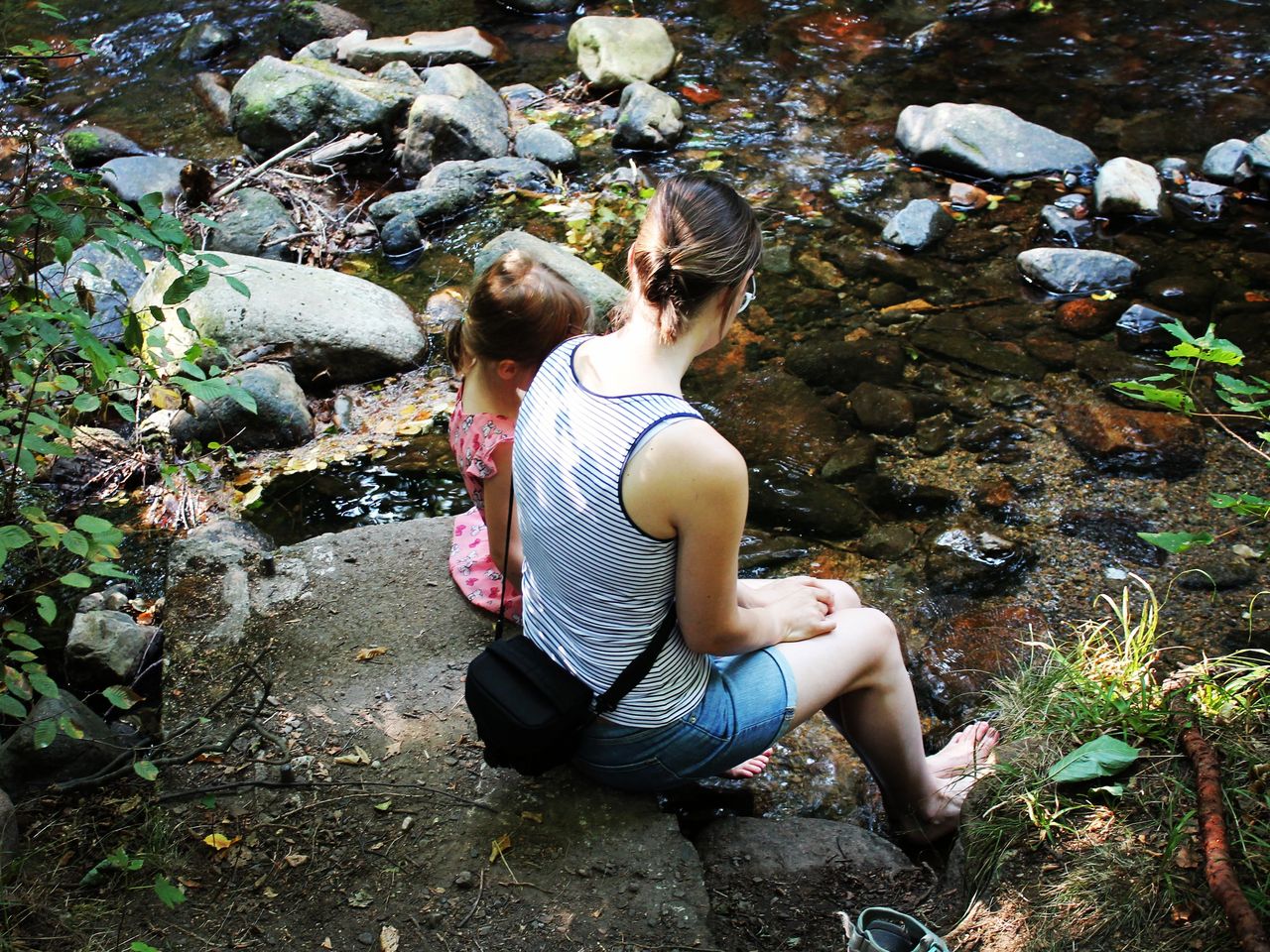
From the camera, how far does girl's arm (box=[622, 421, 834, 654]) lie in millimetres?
2016

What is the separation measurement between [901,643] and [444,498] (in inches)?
80.0

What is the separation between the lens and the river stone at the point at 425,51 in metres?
8.80

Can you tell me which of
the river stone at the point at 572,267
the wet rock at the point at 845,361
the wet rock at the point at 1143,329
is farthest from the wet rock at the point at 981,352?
the river stone at the point at 572,267

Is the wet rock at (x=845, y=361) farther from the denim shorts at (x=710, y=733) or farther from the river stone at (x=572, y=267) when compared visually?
the denim shorts at (x=710, y=733)

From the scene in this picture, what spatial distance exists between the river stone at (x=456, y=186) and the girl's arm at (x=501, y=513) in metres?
4.12

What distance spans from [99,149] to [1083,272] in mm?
6883

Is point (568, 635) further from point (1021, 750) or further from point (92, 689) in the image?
point (92, 689)

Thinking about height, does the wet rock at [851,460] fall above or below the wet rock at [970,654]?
below

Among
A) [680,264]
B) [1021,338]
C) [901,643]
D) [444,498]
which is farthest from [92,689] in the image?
[1021,338]

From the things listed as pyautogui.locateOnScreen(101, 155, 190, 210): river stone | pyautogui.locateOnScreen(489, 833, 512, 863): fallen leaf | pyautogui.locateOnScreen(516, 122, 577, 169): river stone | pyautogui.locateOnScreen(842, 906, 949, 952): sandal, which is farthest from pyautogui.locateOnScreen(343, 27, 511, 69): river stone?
pyautogui.locateOnScreen(842, 906, 949, 952): sandal

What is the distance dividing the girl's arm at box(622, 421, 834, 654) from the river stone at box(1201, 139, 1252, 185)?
5.91 meters

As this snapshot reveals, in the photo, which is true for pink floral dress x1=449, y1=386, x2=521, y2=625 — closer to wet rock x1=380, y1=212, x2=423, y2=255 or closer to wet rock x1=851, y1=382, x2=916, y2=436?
wet rock x1=851, y1=382, x2=916, y2=436

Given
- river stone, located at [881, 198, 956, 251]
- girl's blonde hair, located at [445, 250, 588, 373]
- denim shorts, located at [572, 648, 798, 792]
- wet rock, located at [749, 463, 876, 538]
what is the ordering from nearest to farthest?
denim shorts, located at [572, 648, 798, 792] → girl's blonde hair, located at [445, 250, 588, 373] → wet rock, located at [749, 463, 876, 538] → river stone, located at [881, 198, 956, 251]

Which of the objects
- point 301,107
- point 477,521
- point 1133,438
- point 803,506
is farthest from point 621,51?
point 477,521
